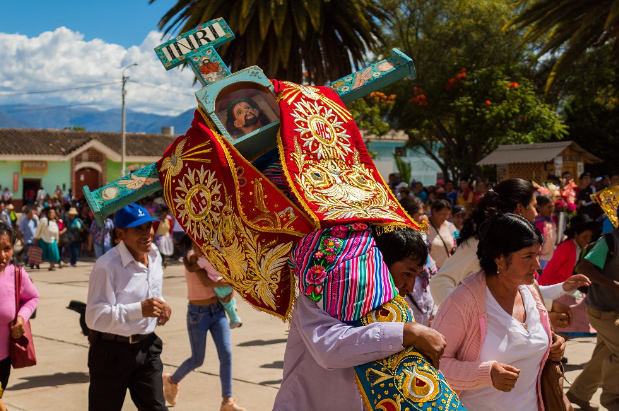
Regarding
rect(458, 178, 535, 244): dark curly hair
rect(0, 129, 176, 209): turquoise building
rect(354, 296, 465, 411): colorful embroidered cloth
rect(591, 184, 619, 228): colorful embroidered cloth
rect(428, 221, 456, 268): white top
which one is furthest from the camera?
rect(0, 129, 176, 209): turquoise building

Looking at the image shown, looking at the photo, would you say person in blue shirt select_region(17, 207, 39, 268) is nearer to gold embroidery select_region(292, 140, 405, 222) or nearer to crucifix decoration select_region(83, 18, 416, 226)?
crucifix decoration select_region(83, 18, 416, 226)

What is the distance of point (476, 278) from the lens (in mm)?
3350

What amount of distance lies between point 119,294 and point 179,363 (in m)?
3.61

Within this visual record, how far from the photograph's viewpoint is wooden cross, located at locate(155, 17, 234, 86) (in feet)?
9.32

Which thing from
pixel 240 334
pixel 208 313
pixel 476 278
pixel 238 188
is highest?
pixel 238 188

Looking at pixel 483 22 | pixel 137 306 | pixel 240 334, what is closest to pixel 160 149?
pixel 483 22

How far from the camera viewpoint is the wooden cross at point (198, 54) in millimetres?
2842

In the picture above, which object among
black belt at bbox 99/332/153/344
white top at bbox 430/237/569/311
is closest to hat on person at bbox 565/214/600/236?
white top at bbox 430/237/569/311

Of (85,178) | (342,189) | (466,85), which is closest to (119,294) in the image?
(342,189)

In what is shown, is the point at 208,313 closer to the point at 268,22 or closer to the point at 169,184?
the point at 169,184

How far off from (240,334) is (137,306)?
528 centimetres

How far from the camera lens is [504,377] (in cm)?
302

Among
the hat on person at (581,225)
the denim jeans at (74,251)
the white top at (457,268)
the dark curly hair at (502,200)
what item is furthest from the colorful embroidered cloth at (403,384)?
the denim jeans at (74,251)

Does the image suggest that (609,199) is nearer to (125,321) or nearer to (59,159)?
(125,321)
